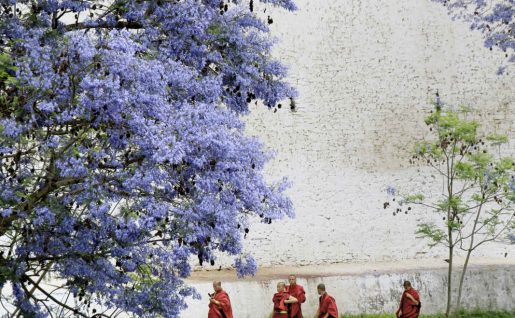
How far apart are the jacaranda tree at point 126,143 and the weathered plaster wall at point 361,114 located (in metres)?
12.9

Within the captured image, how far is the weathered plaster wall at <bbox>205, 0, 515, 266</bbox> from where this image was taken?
24.0m

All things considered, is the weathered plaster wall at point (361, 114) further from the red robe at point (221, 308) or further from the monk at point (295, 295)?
the red robe at point (221, 308)

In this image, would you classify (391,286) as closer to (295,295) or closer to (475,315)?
(475,315)

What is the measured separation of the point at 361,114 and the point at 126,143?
16610 mm

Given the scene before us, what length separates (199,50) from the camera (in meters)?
10.5

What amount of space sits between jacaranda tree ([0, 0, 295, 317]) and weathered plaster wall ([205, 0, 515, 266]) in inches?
508

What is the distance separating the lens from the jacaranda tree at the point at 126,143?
340 inches

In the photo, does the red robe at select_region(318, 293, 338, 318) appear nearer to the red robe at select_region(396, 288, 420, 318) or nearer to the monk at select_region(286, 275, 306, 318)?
the monk at select_region(286, 275, 306, 318)

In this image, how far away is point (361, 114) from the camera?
24844 millimetres

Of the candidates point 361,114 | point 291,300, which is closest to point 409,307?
point 291,300

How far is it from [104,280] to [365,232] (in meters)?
14.5

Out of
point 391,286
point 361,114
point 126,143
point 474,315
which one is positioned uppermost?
point 361,114

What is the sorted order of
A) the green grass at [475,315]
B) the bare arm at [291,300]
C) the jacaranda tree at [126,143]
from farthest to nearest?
the green grass at [475,315]
the bare arm at [291,300]
the jacaranda tree at [126,143]

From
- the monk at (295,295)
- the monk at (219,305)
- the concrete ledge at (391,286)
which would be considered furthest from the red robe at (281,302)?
the concrete ledge at (391,286)
